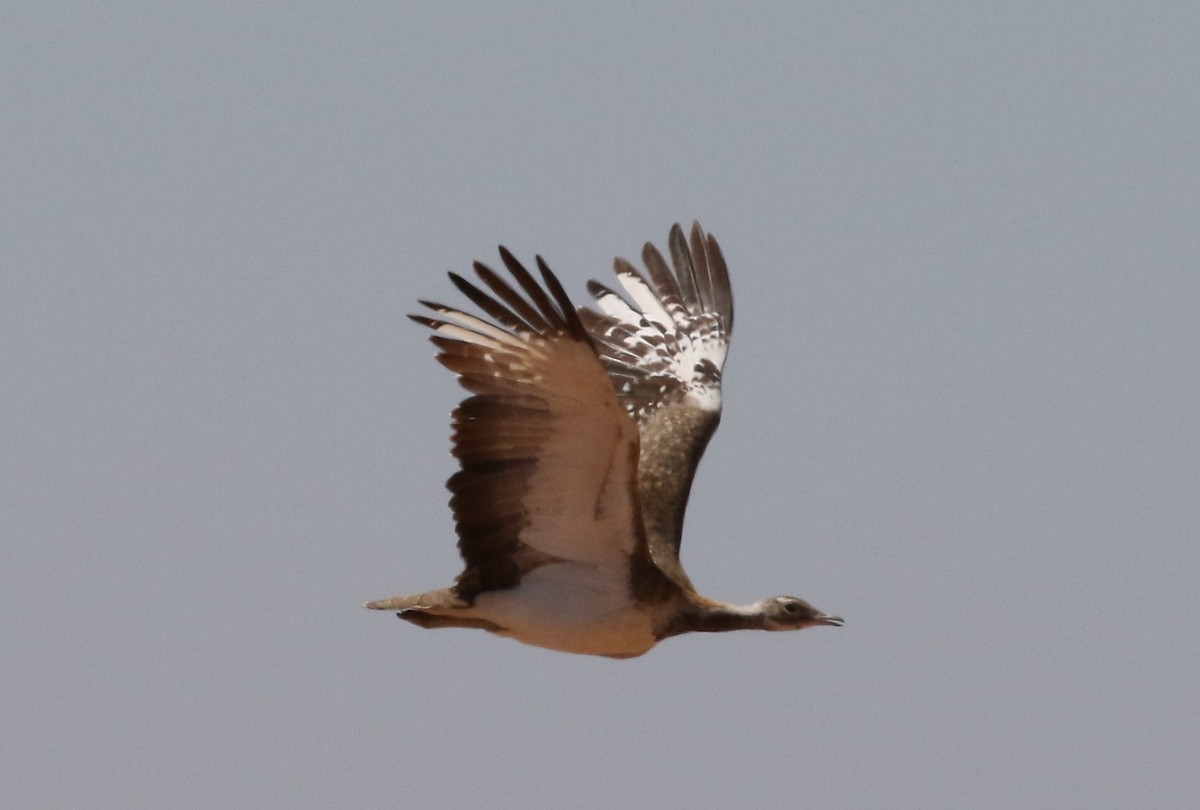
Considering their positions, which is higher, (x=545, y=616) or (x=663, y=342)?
(x=663, y=342)

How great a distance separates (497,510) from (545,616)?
1.04m

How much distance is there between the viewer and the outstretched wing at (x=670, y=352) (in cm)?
1798

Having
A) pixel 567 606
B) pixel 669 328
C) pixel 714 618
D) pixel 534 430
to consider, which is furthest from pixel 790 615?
pixel 669 328

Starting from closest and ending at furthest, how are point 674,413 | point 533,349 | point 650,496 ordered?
point 533,349 < point 650,496 < point 674,413

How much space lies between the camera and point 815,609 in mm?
16625

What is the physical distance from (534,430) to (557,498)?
0.78 m

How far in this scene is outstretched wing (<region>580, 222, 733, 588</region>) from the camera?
18.0 metres

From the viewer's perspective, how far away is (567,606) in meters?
15.3

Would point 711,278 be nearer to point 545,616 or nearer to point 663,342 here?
point 663,342

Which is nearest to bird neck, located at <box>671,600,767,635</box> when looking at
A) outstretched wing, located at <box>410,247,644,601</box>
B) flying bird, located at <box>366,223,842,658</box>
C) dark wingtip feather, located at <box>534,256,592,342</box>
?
flying bird, located at <box>366,223,842,658</box>

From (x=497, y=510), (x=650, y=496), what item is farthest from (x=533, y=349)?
(x=650, y=496)

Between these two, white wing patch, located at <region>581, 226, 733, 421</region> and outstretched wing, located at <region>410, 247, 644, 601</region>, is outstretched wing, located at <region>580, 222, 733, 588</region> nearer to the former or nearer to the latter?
white wing patch, located at <region>581, 226, 733, 421</region>

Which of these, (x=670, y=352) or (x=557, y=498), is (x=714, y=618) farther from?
(x=670, y=352)

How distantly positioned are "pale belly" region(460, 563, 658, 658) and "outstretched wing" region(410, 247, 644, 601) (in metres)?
0.31
